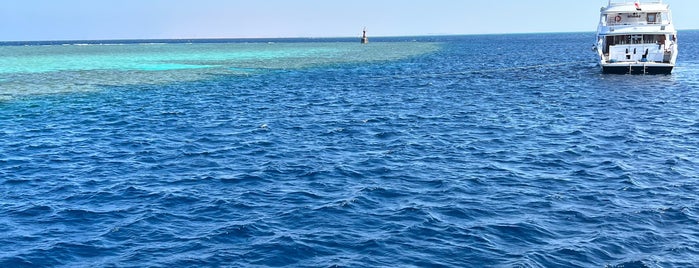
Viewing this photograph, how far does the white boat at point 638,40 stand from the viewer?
66.5 m

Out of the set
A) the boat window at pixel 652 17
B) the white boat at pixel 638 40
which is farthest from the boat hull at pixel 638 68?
the boat window at pixel 652 17

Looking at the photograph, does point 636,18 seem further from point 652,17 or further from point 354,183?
point 354,183

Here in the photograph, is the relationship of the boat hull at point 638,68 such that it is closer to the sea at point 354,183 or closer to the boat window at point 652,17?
the boat window at point 652,17

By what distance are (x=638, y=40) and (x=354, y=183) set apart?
55.6 metres

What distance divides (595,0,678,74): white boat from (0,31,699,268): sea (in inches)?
681

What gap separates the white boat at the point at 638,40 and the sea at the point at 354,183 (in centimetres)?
1729

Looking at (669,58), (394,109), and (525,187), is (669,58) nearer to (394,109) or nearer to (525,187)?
(394,109)

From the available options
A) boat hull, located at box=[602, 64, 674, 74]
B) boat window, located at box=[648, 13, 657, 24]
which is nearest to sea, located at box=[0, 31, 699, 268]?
boat hull, located at box=[602, 64, 674, 74]

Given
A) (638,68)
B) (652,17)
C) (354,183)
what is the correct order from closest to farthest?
(354,183), (638,68), (652,17)

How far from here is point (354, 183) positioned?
26.2 metres

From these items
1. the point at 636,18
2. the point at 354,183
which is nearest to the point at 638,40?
the point at 636,18

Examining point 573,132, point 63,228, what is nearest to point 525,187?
point 573,132

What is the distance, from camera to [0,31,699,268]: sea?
1872cm

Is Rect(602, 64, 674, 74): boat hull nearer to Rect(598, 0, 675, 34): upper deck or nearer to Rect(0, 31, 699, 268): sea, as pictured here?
Rect(598, 0, 675, 34): upper deck
